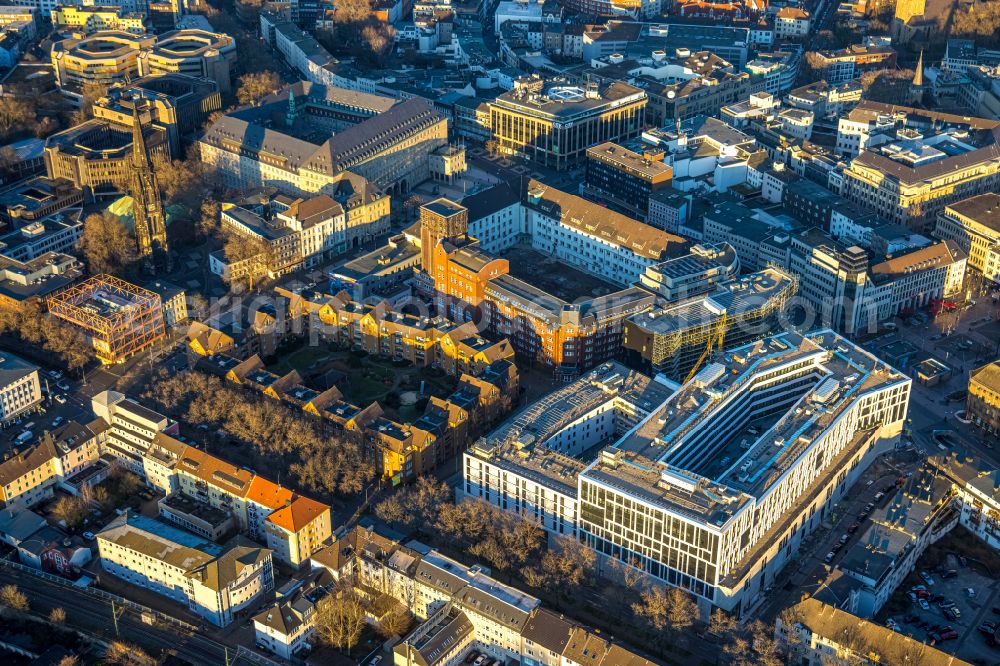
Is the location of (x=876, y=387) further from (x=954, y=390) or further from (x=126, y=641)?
(x=126, y=641)

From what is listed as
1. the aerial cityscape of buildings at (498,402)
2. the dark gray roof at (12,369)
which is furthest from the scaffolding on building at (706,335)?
the dark gray roof at (12,369)

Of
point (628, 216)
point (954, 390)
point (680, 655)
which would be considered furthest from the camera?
point (628, 216)

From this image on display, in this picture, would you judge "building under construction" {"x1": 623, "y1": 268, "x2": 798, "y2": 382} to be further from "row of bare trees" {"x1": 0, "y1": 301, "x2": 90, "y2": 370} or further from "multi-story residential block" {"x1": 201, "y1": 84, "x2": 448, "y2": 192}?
"row of bare trees" {"x1": 0, "y1": 301, "x2": 90, "y2": 370}

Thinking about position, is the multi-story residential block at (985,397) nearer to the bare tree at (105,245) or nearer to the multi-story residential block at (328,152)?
the multi-story residential block at (328,152)

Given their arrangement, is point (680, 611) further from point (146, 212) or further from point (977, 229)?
point (146, 212)

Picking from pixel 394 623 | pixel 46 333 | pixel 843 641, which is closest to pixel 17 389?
pixel 46 333

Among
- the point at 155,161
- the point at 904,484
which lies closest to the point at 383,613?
the point at 904,484
